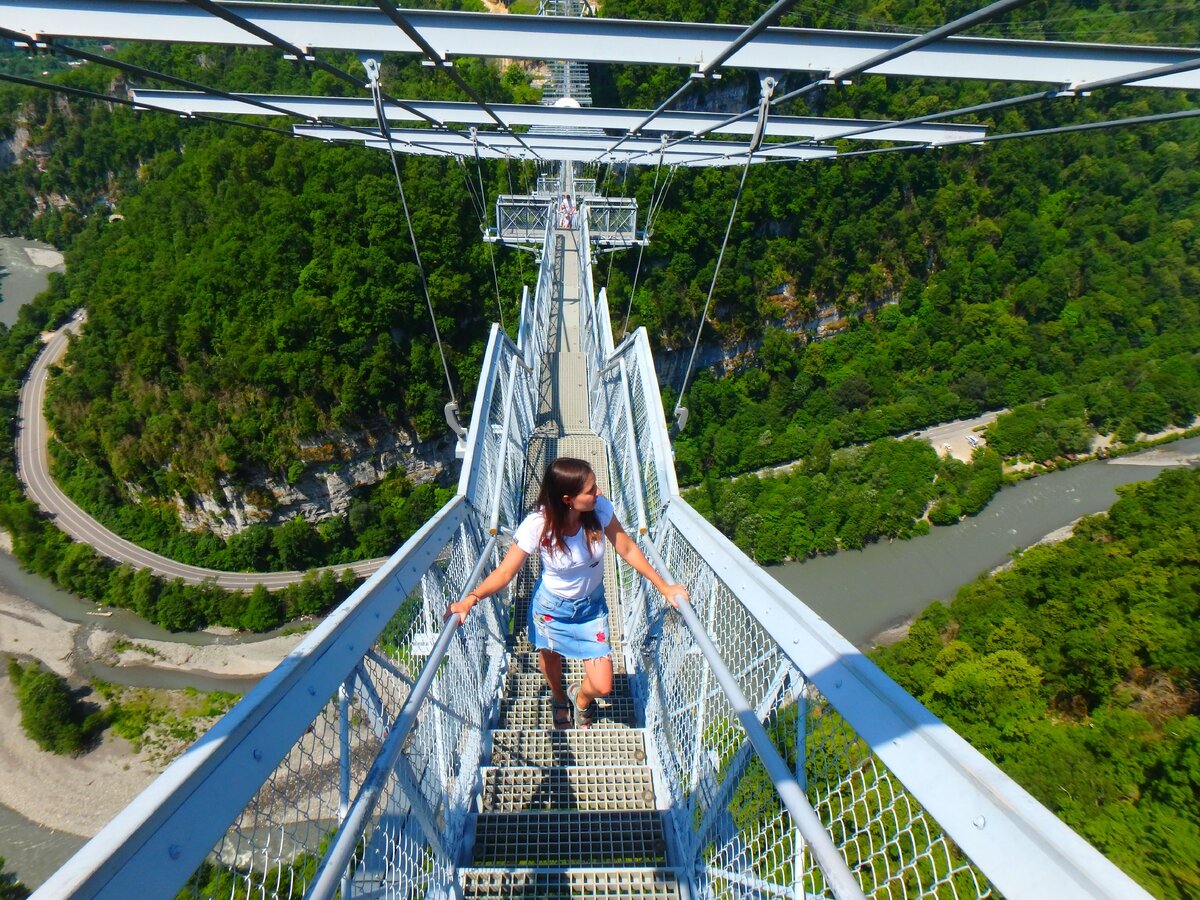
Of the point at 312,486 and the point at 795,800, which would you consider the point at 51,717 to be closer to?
the point at 312,486

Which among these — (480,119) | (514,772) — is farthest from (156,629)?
(514,772)

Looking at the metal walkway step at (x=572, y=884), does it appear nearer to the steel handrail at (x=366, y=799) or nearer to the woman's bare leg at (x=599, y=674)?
the woman's bare leg at (x=599, y=674)

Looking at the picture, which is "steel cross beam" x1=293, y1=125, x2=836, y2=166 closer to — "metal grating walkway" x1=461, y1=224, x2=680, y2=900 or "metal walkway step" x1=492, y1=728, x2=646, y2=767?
"metal grating walkway" x1=461, y1=224, x2=680, y2=900

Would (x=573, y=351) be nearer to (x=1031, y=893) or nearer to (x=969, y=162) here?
(x=1031, y=893)

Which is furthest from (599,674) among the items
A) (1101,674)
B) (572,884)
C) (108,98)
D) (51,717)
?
(51,717)

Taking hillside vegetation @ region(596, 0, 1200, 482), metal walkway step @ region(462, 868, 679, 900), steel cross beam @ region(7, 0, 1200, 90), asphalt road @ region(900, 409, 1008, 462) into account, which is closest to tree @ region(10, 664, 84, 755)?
steel cross beam @ region(7, 0, 1200, 90)

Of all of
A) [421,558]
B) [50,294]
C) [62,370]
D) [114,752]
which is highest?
[50,294]

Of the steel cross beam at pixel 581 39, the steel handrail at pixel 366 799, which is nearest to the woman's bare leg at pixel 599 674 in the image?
the steel handrail at pixel 366 799
